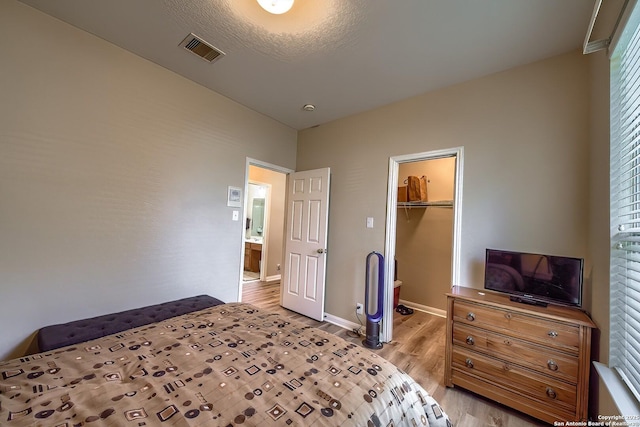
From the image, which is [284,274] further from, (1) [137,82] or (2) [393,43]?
(2) [393,43]

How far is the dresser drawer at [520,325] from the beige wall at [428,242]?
1.82 meters

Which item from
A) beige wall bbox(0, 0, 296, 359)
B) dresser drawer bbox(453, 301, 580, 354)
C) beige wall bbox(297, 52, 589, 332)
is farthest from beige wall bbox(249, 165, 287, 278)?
dresser drawer bbox(453, 301, 580, 354)

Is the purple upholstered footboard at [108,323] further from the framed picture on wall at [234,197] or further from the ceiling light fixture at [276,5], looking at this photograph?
the ceiling light fixture at [276,5]

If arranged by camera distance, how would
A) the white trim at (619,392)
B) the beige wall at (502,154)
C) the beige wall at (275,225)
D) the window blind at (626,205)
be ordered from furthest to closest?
the beige wall at (275,225) < the beige wall at (502,154) < the window blind at (626,205) < the white trim at (619,392)

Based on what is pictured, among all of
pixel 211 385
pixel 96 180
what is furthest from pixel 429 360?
pixel 96 180

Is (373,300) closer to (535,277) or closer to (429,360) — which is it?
(429,360)

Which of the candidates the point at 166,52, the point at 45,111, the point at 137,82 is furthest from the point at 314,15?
the point at 45,111

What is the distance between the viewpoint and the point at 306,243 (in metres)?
3.46

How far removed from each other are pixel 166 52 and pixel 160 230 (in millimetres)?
1620

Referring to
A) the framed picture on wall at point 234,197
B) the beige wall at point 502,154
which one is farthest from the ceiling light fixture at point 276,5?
the framed picture on wall at point 234,197

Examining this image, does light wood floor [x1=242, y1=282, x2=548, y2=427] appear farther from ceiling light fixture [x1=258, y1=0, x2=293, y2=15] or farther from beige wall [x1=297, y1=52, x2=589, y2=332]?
ceiling light fixture [x1=258, y1=0, x2=293, y2=15]

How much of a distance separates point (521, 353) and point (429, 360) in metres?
0.91

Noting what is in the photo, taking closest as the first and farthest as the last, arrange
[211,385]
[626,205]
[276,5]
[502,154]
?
[211,385]
[626,205]
[276,5]
[502,154]

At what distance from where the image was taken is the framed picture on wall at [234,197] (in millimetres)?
2924
